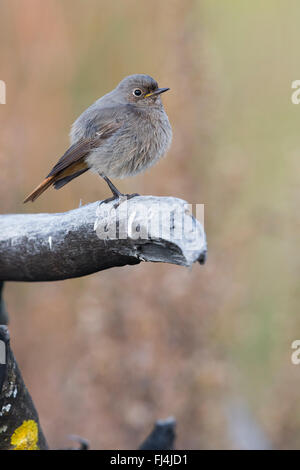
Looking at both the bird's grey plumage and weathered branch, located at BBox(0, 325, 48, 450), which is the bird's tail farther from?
weathered branch, located at BBox(0, 325, 48, 450)

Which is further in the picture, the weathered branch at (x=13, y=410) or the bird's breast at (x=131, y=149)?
the bird's breast at (x=131, y=149)

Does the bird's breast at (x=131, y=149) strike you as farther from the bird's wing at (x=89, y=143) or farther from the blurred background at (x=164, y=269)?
the blurred background at (x=164, y=269)

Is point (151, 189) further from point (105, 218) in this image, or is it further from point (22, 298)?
point (105, 218)

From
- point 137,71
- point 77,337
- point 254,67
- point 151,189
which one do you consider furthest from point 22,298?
point 254,67

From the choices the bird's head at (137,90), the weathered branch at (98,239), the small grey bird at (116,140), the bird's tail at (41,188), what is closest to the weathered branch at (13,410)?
the weathered branch at (98,239)

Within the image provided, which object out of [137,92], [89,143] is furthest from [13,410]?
[137,92]

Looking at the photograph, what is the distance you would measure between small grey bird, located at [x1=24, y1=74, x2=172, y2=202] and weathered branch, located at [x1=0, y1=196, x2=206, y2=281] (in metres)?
0.68

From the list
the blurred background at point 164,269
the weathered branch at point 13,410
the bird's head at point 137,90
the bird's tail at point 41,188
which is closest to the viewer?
the weathered branch at point 13,410

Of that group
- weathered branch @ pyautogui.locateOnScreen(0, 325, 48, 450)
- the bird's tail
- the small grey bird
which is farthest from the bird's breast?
weathered branch @ pyautogui.locateOnScreen(0, 325, 48, 450)

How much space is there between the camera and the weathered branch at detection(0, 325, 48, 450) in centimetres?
192

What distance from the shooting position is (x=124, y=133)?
9.70 ft

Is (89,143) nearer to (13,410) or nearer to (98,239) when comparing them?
(98,239)

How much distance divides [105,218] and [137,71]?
2.76 m

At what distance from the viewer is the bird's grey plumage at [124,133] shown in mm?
2922
